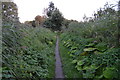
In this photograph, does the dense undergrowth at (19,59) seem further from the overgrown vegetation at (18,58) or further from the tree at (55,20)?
the tree at (55,20)

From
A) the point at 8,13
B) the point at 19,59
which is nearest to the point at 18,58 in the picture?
the point at 19,59

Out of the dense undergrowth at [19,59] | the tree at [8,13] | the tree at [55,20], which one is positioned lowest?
the dense undergrowth at [19,59]

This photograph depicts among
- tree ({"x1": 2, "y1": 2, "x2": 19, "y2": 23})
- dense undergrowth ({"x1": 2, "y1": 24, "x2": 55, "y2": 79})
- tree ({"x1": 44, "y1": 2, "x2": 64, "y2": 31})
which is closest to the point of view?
dense undergrowth ({"x1": 2, "y1": 24, "x2": 55, "y2": 79})

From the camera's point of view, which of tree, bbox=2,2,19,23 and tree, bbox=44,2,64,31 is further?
tree, bbox=44,2,64,31

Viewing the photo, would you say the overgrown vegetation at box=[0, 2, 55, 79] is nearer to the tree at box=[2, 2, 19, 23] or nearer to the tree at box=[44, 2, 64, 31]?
the tree at box=[2, 2, 19, 23]

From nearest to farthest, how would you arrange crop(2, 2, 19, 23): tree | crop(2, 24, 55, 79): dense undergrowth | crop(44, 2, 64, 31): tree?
1. crop(2, 24, 55, 79): dense undergrowth
2. crop(2, 2, 19, 23): tree
3. crop(44, 2, 64, 31): tree

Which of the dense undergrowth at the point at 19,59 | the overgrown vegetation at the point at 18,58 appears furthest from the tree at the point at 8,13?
the dense undergrowth at the point at 19,59

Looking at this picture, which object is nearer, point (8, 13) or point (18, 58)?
point (18, 58)

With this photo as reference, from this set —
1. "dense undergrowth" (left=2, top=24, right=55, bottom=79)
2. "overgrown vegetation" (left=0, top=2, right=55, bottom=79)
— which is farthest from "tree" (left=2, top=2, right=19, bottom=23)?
"dense undergrowth" (left=2, top=24, right=55, bottom=79)

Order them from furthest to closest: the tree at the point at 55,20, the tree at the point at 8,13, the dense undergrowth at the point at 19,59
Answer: the tree at the point at 55,20
the tree at the point at 8,13
the dense undergrowth at the point at 19,59

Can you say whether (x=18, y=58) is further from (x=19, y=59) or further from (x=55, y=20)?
(x=55, y=20)

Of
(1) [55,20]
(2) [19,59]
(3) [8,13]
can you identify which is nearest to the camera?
(2) [19,59]

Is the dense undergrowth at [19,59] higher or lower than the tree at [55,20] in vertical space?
lower

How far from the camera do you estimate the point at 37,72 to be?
11.1 feet
